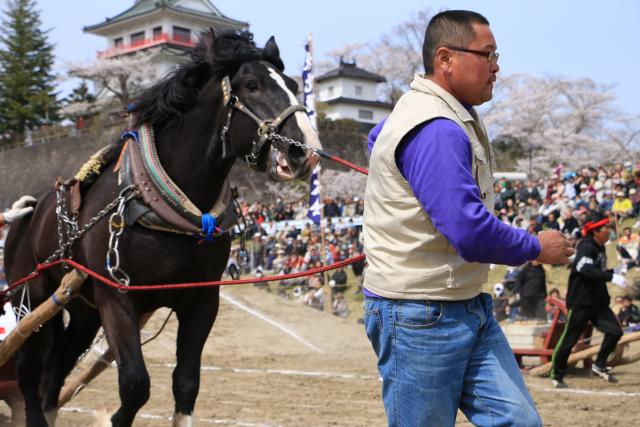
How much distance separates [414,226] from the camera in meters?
2.61

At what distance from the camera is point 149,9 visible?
50.3 metres

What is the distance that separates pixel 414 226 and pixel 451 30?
699 mm

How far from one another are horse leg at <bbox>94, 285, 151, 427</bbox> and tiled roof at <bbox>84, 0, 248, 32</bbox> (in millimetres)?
46748

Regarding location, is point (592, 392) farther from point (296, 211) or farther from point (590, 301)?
point (296, 211)

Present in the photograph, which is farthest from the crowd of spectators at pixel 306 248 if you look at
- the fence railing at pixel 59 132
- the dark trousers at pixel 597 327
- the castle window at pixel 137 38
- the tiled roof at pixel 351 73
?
the castle window at pixel 137 38

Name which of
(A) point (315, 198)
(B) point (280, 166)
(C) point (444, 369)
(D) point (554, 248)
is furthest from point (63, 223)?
(A) point (315, 198)

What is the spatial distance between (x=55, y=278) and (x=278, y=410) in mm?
2535

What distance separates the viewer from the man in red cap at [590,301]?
875 centimetres

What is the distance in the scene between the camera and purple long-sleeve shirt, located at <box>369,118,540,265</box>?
2404mm

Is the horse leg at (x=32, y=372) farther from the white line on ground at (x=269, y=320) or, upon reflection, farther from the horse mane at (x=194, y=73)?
the white line on ground at (x=269, y=320)

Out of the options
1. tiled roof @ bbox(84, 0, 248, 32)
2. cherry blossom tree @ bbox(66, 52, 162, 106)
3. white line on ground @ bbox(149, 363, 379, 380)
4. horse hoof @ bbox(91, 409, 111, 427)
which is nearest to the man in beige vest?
horse hoof @ bbox(91, 409, 111, 427)

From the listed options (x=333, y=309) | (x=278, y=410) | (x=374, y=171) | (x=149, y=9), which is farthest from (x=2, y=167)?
(x=374, y=171)

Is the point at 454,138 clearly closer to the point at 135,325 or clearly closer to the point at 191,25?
the point at 135,325

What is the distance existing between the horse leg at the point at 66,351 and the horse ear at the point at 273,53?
2.23 metres
